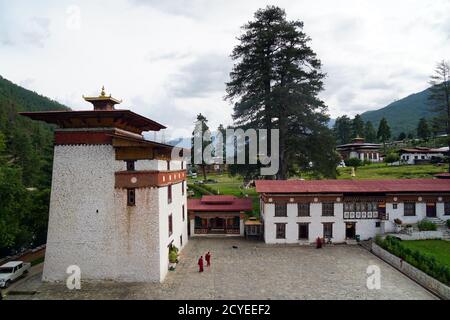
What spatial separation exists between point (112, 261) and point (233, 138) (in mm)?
20605

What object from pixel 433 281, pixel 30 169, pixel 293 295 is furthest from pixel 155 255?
pixel 30 169

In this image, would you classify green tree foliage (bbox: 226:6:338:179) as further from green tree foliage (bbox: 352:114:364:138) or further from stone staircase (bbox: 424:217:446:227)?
green tree foliage (bbox: 352:114:364:138)

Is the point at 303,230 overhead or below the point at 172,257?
overhead

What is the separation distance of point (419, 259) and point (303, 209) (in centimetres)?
959

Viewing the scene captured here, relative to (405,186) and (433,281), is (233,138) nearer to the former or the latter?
(405,186)

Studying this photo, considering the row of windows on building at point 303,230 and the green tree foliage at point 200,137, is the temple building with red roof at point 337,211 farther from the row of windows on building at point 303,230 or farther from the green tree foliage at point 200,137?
the green tree foliage at point 200,137

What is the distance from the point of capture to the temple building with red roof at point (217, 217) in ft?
101

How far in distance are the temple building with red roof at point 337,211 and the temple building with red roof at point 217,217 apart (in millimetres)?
3226

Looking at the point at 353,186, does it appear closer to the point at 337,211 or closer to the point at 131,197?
the point at 337,211

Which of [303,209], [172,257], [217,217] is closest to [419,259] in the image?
[303,209]

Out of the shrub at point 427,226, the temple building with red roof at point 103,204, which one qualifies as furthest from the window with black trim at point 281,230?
the temple building with red roof at point 103,204

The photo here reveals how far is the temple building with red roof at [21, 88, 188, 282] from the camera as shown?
19.8m

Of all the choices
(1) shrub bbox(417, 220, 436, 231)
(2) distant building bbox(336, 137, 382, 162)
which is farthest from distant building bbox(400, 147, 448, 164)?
(1) shrub bbox(417, 220, 436, 231)

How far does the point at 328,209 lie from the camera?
28.2 m
